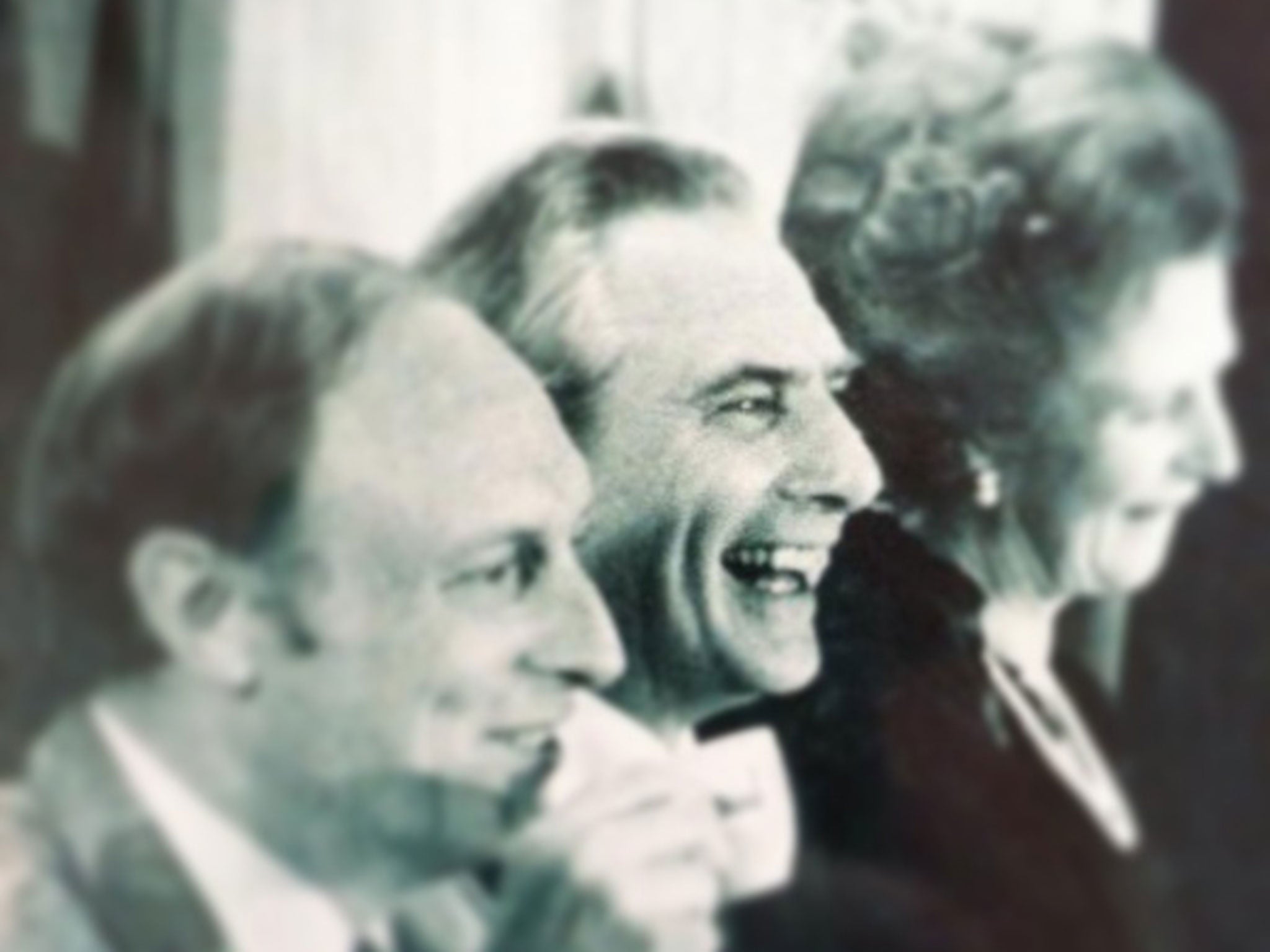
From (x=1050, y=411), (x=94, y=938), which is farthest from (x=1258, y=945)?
(x=94, y=938)

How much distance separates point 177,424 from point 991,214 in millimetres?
324

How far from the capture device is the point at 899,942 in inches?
37.5

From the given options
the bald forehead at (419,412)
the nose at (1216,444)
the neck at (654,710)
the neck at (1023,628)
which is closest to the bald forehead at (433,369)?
the bald forehead at (419,412)

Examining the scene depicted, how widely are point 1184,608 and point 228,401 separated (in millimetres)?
436

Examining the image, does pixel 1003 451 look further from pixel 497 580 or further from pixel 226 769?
pixel 226 769

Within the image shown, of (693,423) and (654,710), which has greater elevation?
(693,423)

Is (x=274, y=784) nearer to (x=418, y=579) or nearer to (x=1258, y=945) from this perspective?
(x=418, y=579)

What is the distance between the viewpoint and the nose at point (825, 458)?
0.80 m

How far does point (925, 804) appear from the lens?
0.93m

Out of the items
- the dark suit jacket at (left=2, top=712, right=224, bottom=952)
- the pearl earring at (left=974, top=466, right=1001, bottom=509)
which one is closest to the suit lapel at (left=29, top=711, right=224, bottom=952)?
the dark suit jacket at (left=2, top=712, right=224, bottom=952)

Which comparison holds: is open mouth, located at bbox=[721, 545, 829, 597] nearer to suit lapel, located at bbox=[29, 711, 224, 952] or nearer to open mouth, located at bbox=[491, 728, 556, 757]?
open mouth, located at bbox=[491, 728, 556, 757]

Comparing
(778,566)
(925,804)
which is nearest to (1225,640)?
(925,804)

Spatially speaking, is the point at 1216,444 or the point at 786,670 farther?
the point at 1216,444

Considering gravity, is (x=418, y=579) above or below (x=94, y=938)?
above
